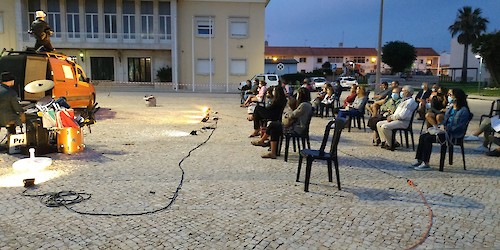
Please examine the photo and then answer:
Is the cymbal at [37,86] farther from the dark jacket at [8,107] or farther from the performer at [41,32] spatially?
the performer at [41,32]

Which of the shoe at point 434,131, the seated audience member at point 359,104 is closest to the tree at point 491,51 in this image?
the seated audience member at point 359,104

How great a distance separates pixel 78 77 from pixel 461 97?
456 inches

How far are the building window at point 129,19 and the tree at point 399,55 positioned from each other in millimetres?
41338

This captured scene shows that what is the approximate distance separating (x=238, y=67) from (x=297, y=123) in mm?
31038

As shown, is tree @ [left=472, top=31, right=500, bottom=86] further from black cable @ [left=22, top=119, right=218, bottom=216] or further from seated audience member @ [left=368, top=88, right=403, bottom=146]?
black cable @ [left=22, top=119, right=218, bottom=216]

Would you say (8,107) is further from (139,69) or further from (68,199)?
(139,69)

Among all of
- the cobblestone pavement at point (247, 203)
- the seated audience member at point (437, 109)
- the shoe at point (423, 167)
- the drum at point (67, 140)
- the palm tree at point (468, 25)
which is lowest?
the cobblestone pavement at point (247, 203)

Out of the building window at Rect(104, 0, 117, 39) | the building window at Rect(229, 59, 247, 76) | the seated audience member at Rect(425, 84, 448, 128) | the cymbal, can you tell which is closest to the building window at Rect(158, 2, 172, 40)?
the building window at Rect(104, 0, 117, 39)

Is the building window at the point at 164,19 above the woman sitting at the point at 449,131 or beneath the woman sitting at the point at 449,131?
above

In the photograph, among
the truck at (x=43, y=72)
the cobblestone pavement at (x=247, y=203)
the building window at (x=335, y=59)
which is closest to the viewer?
the cobblestone pavement at (x=247, y=203)

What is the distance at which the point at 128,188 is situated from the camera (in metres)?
5.87

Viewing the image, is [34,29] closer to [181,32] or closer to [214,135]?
[214,135]

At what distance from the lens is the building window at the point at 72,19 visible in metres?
35.8

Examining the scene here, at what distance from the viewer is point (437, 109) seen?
10.2m
